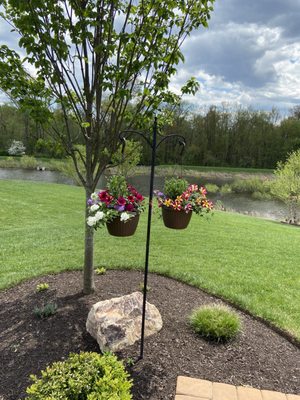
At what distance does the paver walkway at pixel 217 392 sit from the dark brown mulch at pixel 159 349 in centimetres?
7

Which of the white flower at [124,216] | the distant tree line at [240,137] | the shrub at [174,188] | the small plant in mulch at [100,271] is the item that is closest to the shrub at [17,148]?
the distant tree line at [240,137]

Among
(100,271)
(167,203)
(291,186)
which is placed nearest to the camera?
(167,203)

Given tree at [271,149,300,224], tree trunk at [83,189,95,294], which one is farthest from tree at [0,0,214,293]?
tree at [271,149,300,224]

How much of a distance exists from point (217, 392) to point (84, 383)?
1.11 metres

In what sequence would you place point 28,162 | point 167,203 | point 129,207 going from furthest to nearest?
1. point 28,162
2. point 167,203
3. point 129,207

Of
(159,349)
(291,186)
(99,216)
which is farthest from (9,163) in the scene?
(159,349)

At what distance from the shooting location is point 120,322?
2711mm

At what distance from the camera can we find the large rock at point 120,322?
2.63 m

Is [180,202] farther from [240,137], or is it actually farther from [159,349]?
[240,137]

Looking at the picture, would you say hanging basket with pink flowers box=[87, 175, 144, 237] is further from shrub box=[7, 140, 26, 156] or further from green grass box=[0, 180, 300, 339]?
shrub box=[7, 140, 26, 156]

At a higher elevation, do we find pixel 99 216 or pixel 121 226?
pixel 99 216

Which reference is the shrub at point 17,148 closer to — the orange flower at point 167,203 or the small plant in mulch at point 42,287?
the small plant in mulch at point 42,287

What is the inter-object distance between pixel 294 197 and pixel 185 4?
15311 millimetres

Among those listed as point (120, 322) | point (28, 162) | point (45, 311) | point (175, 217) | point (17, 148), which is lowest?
point (45, 311)
